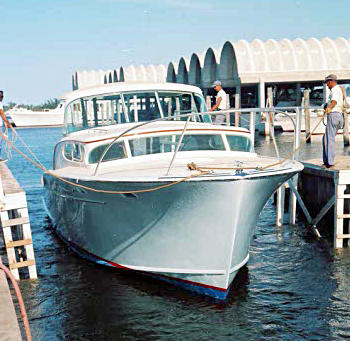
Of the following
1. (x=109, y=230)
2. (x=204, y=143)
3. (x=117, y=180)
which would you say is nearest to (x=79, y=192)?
(x=109, y=230)

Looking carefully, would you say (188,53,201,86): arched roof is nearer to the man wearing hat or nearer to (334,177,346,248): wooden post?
the man wearing hat

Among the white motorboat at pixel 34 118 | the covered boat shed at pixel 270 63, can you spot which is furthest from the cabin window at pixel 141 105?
the white motorboat at pixel 34 118

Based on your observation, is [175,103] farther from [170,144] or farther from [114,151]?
[114,151]

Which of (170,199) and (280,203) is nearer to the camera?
(170,199)

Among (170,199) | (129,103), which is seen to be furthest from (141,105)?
(170,199)

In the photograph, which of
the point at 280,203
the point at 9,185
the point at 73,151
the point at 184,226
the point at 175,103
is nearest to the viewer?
the point at 184,226

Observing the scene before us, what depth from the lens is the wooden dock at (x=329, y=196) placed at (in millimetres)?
11297

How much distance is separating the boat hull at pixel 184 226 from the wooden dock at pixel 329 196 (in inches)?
112

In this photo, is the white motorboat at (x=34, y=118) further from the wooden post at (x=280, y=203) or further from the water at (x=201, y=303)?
the water at (x=201, y=303)

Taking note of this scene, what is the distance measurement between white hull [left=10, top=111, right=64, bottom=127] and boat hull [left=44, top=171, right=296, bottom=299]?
90.4m

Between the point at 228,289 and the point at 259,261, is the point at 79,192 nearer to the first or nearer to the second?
the point at 228,289

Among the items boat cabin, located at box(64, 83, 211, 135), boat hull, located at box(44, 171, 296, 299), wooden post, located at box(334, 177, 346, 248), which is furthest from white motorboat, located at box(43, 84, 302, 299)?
wooden post, located at box(334, 177, 346, 248)

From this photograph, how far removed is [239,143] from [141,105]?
2674 mm

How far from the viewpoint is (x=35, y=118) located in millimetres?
97625
